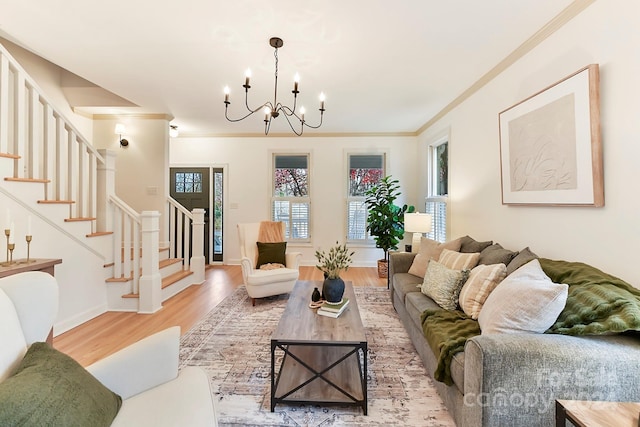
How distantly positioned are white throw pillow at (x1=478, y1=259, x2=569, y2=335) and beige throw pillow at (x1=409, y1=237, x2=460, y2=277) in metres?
1.34

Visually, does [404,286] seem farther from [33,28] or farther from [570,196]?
[33,28]

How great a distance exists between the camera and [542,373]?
1.20 meters

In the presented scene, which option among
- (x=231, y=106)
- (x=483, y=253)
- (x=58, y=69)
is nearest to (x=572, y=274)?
(x=483, y=253)

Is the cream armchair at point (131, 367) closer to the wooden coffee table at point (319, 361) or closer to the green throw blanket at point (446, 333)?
the wooden coffee table at point (319, 361)

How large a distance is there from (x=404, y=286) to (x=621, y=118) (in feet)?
6.44

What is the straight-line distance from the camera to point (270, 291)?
3.52 meters

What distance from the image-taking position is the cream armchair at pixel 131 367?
40.3 inches

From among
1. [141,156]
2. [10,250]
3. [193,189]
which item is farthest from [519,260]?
[193,189]

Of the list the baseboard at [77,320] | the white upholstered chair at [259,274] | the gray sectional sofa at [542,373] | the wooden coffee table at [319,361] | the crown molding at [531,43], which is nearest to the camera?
the gray sectional sofa at [542,373]

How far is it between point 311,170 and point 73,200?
12.0ft

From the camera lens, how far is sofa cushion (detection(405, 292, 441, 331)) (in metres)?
2.21

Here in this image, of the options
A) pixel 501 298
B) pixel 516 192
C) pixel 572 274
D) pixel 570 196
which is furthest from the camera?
pixel 516 192

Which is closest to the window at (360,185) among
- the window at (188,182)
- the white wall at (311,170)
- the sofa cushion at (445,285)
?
Result: the white wall at (311,170)

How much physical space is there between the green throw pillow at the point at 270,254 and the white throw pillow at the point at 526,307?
8.79ft
